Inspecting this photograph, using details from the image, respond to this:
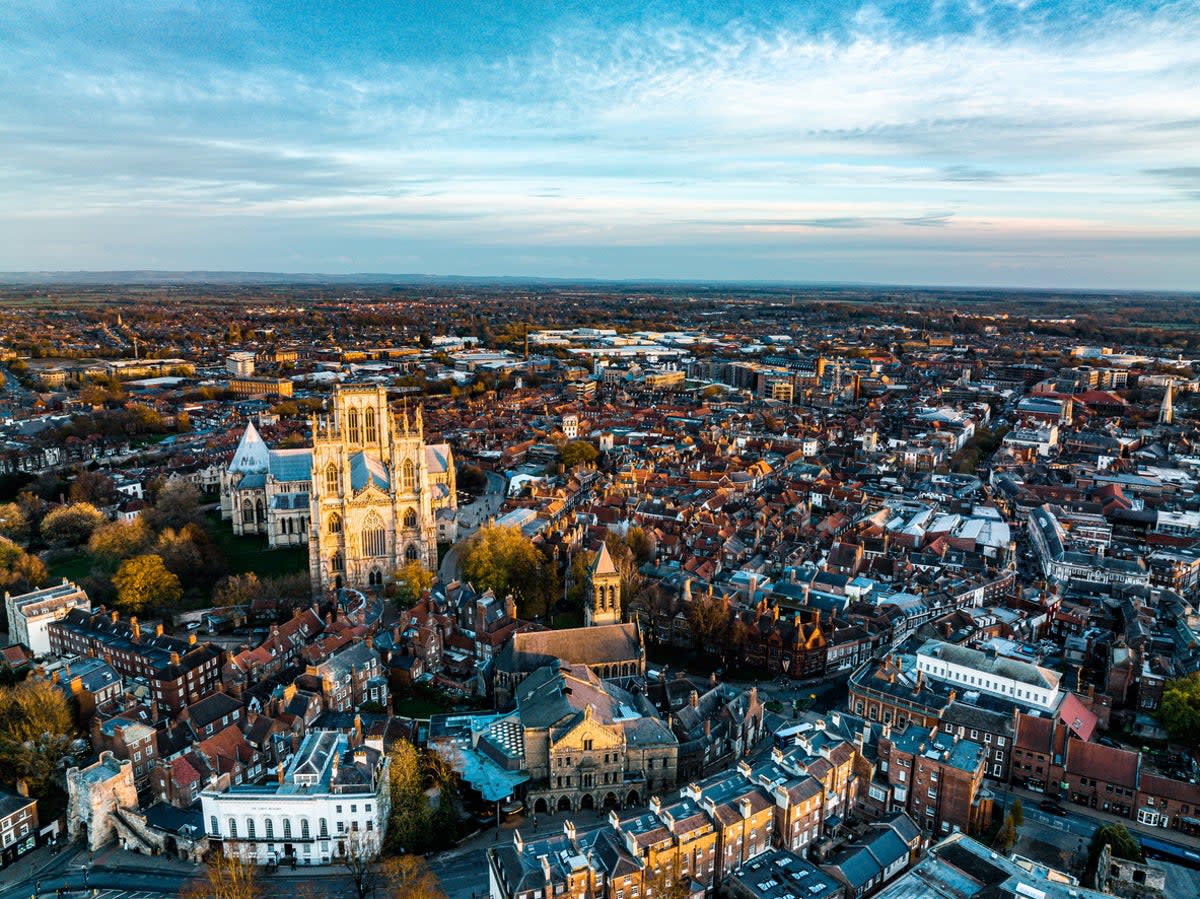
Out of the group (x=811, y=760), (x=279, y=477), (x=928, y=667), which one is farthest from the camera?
(x=279, y=477)

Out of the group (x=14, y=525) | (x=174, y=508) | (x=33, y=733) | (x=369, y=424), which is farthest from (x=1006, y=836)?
(x=14, y=525)

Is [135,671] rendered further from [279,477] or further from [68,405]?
[68,405]

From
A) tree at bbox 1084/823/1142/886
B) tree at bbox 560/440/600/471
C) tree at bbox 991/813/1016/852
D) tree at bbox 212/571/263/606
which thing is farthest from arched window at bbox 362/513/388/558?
tree at bbox 1084/823/1142/886

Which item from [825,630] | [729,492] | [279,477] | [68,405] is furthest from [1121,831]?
[68,405]

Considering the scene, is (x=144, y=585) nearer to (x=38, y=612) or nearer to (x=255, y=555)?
(x=38, y=612)

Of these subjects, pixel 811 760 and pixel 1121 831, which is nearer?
pixel 1121 831

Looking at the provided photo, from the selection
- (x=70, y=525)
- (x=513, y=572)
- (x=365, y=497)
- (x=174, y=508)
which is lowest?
(x=70, y=525)

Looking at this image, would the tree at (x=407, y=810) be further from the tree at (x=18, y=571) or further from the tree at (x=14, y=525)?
the tree at (x=14, y=525)
